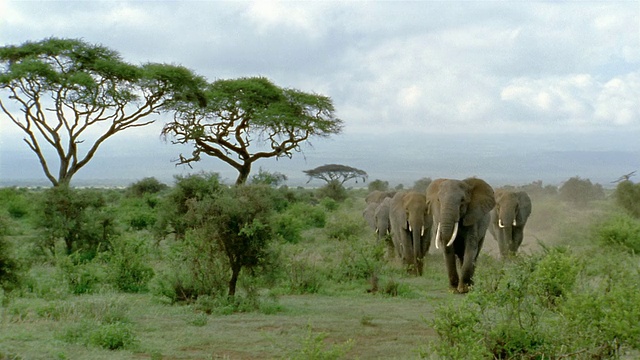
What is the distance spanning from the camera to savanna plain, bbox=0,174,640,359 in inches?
241

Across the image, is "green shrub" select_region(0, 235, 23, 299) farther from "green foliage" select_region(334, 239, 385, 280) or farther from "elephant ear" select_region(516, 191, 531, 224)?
"elephant ear" select_region(516, 191, 531, 224)

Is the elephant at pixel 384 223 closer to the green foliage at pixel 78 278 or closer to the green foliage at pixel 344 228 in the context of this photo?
the green foliage at pixel 344 228

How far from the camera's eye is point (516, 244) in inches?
653

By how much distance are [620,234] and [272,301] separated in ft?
36.6

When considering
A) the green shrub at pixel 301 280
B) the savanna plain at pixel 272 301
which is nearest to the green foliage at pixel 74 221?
the savanna plain at pixel 272 301

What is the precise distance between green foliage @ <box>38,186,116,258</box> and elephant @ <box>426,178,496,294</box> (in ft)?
24.3

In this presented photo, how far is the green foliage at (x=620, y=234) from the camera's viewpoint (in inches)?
687

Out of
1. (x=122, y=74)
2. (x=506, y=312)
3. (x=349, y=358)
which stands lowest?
(x=349, y=358)

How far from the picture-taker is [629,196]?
93.1 feet

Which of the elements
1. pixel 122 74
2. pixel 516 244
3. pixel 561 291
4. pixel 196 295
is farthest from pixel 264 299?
pixel 122 74

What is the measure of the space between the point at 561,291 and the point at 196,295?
534cm

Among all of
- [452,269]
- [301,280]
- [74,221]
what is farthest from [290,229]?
[452,269]

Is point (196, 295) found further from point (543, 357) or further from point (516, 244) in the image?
point (516, 244)

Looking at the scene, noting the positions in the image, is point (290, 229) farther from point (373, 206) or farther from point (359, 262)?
point (359, 262)
